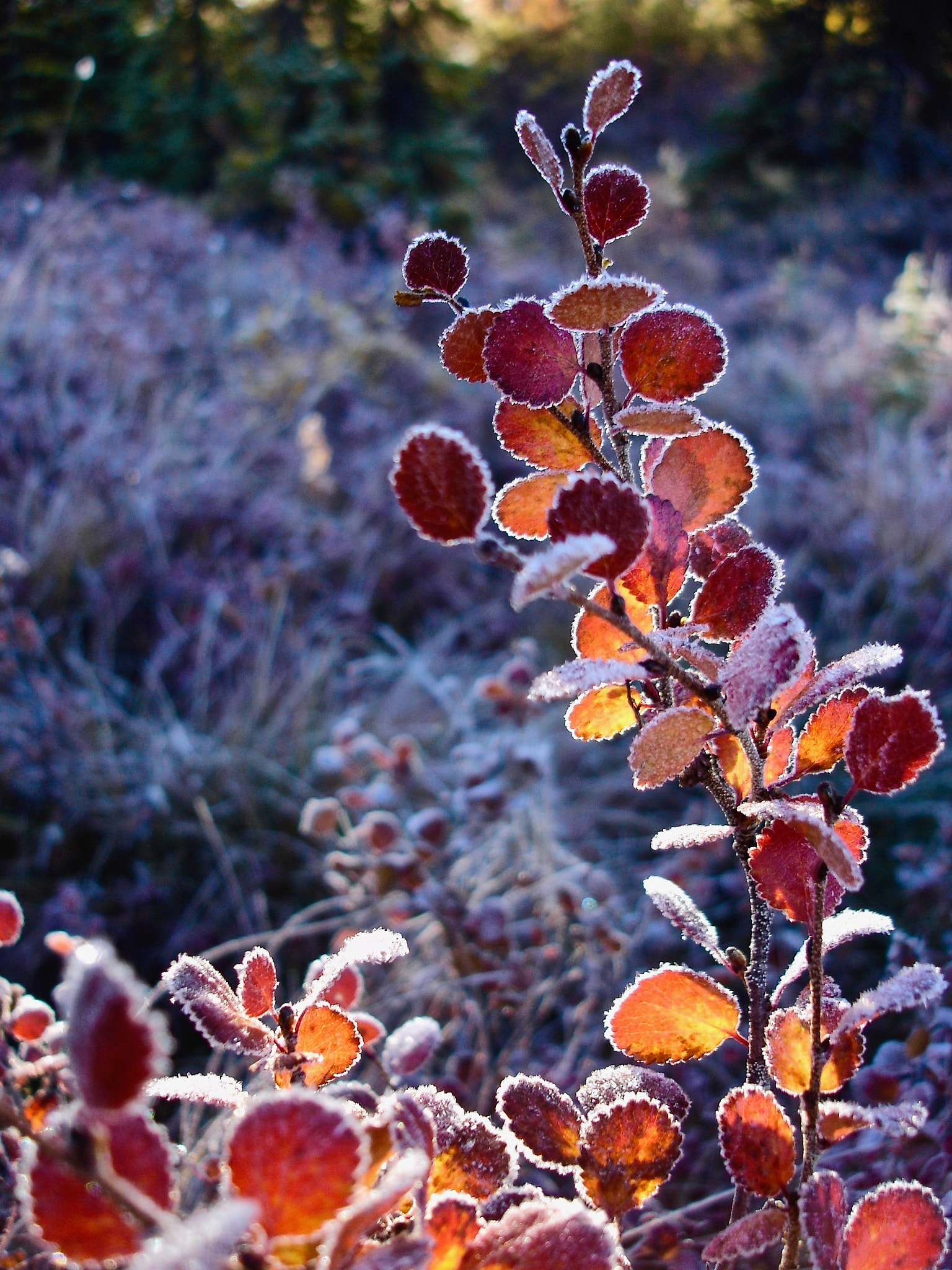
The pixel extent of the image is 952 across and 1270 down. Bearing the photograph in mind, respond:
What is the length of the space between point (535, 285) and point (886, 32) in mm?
6945

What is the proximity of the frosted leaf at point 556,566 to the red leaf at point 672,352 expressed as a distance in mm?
160

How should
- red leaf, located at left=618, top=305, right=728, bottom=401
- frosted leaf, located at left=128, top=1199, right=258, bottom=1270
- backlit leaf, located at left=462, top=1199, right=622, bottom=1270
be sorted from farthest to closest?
red leaf, located at left=618, top=305, right=728, bottom=401
backlit leaf, located at left=462, top=1199, right=622, bottom=1270
frosted leaf, located at left=128, top=1199, right=258, bottom=1270

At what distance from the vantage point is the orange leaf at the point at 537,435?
42 cm

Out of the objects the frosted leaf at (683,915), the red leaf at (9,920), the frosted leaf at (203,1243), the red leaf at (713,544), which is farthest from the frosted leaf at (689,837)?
the red leaf at (9,920)

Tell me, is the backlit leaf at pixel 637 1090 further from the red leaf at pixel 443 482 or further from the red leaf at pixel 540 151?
the red leaf at pixel 540 151

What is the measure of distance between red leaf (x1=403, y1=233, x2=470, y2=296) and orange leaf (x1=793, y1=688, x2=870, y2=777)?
263 millimetres

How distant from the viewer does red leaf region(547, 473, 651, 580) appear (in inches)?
12.8

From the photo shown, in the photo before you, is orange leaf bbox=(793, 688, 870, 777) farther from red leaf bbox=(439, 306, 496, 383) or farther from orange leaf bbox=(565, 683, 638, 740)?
red leaf bbox=(439, 306, 496, 383)

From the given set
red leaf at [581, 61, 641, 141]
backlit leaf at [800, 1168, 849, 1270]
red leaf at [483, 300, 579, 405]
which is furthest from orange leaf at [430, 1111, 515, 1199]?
red leaf at [581, 61, 641, 141]

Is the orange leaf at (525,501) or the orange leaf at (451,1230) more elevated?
the orange leaf at (525,501)

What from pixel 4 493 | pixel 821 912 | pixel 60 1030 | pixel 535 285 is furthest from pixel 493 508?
pixel 535 285

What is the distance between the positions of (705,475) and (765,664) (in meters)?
0.13

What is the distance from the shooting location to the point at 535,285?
6.04 m

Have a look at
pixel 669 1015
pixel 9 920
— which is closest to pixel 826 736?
pixel 669 1015
